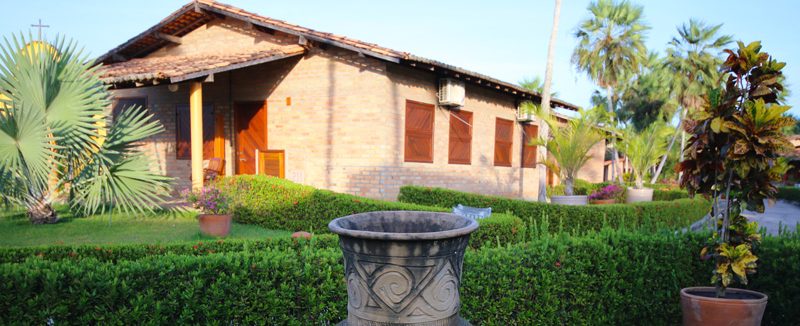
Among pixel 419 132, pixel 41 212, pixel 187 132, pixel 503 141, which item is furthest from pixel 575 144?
pixel 41 212

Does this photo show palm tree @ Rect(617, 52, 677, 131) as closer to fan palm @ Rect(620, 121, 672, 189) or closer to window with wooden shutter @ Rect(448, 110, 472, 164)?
fan palm @ Rect(620, 121, 672, 189)

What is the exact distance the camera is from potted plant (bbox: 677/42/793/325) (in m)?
3.66

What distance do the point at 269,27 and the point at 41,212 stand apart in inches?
227

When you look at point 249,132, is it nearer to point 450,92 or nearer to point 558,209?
point 450,92

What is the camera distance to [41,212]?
834cm

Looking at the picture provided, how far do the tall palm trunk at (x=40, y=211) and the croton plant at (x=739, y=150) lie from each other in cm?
997

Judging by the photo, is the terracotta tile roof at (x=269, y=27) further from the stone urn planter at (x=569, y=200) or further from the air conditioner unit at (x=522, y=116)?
the stone urn planter at (x=569, y=200)

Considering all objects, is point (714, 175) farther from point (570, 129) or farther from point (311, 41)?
point (311, 41)

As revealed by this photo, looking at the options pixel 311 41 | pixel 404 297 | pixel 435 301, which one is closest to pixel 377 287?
pixel 404 297

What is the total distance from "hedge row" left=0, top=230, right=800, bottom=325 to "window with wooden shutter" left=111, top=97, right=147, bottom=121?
1048cm

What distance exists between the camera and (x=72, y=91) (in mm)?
6867

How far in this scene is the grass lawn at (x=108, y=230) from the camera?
22.7 ft

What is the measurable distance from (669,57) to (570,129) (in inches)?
774

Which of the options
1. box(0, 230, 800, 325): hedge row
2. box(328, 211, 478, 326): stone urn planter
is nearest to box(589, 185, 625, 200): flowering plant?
box(0, 230, 800, 325): hedge row
